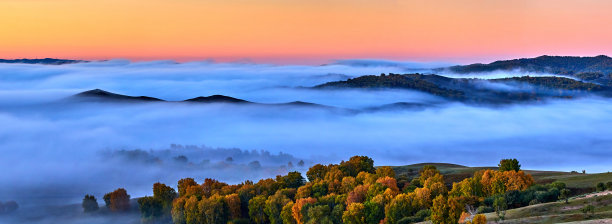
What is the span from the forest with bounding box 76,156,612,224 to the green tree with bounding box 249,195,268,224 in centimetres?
24

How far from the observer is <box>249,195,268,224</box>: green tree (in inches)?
5384

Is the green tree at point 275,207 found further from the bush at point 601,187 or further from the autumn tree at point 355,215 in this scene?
the bush at point 601,187

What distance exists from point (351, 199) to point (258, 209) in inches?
990

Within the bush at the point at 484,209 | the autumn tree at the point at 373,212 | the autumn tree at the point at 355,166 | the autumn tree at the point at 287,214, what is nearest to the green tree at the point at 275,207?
the autumn tree at the point at 287,214

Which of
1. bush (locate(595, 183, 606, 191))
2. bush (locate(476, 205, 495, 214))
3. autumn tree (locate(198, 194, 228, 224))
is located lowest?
autumn tree (locate(198, 194, 228, 224))

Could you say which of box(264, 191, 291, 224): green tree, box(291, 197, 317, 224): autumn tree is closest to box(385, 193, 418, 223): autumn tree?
box(291, 197, 317, 224): autumn tree

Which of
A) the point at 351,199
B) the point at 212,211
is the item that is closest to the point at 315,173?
the point at 212,211

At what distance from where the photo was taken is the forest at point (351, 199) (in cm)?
9962

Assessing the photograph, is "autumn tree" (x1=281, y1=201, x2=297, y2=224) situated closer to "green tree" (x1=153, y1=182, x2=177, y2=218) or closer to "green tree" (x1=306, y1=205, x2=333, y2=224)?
"green tree" (x1=306, y1=205, x2=333, y2=224)

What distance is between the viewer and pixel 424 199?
110 meters

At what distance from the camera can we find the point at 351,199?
125 metres

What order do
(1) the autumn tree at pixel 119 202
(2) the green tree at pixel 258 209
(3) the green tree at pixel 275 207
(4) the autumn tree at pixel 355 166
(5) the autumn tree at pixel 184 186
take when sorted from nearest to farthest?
(3) the green tree at pixel 275 207, (2) the green tree at pixel 258 209, (5) the autumn tree at pixel 184 186, (1) the autumn tree at pixel 119 202, (4) the autumn tree at pixel 355 166

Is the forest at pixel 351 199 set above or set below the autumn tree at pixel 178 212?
above

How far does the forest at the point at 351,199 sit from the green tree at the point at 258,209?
24 centimetres
